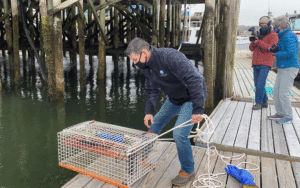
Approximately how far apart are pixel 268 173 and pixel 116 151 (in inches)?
69.3

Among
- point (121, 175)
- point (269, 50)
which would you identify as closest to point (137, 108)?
point (269, 50)

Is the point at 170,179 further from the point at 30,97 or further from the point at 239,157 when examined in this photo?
the point at 30,97

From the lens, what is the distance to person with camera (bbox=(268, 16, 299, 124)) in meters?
4.50

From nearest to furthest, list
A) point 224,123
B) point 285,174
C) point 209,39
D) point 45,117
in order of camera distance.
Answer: point 285,174
point 224,123
point 45,117
point 209,39

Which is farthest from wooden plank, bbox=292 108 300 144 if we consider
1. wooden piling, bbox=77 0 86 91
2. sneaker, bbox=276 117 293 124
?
wooden piling, bbox=77 0 86 91

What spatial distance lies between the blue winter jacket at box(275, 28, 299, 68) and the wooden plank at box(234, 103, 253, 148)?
1.17 m

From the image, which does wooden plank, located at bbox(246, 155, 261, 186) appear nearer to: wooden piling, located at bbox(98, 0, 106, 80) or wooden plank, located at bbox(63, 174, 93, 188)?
wooden plank, located at bbox(63, 174, 93, 188)

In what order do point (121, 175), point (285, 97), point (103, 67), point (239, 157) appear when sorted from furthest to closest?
point (103, 67), point (285, 97), point (239, 157), point (121, 175)

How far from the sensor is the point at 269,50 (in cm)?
487

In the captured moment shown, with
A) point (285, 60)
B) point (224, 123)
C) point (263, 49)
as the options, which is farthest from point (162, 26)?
point (285, 60)

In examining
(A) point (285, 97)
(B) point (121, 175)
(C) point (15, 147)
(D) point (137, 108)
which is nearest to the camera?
(B) point (121, 175)

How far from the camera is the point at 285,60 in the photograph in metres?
4.57

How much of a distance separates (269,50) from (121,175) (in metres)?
3.31

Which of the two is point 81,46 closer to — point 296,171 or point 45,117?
point 45,117
